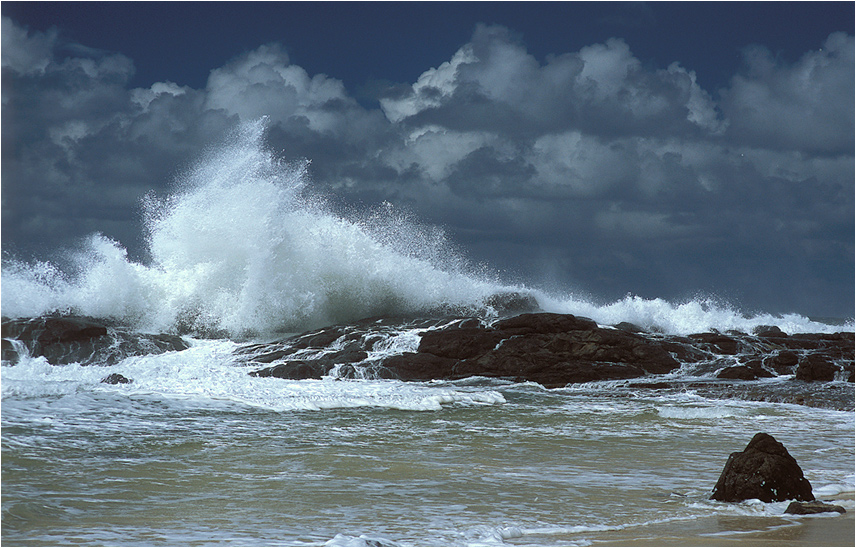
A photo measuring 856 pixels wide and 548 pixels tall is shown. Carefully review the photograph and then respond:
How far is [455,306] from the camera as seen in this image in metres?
16.5

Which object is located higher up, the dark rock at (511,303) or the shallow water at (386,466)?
the dark rock at (511,303)

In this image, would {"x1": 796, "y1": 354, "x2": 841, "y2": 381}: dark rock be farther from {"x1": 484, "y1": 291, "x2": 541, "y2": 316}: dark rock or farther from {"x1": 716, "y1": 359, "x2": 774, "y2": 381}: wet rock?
{"x1": 484, "y1": 291, "x2": 541, "y2": 316}: dark rock

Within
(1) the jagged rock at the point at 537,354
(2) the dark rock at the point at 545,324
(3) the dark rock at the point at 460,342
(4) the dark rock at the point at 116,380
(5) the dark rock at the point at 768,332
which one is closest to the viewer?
(4) the dark rock at the point at 116,380

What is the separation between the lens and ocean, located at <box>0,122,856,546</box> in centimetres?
434

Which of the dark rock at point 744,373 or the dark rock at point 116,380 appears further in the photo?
the dark rock at point 744,373

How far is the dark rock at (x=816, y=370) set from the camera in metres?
11.8

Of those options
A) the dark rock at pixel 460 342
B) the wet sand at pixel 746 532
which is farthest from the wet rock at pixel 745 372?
the wet sand at pixel 746 532

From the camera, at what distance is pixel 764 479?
15.5 feet

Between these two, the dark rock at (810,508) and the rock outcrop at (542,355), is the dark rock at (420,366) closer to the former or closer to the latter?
the rock outcrop at (542,355)

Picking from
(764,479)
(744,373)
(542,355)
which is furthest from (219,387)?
(744,373)

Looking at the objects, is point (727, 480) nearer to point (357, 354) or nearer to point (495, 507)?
point (495, 507)

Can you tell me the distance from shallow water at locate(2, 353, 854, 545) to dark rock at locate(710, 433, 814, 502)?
110 millimetres

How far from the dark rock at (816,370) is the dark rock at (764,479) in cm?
775

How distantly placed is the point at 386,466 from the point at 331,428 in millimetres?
1991
